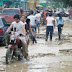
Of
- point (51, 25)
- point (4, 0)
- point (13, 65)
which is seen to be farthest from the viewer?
point (4, 0)

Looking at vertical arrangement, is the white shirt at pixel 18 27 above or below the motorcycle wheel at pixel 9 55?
above

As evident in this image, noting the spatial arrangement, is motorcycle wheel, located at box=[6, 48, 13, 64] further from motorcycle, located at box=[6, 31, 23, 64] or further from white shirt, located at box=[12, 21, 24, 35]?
white shirt, located at box=[12, 21, 24, 35]

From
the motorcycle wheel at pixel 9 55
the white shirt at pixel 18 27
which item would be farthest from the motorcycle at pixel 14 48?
the white shirt at pixel 18 27

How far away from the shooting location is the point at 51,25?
1620 cm

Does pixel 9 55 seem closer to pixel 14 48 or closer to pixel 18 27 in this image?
pixel 14 48

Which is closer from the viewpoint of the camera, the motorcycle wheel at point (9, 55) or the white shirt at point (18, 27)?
the motorcycle wheel at point (9, 55)

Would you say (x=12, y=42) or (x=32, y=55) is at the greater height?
(x=12, y=42)

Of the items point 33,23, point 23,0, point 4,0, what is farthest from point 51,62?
point 23,0

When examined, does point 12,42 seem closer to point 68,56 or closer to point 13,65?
point 13,65

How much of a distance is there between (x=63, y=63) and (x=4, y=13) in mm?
15496

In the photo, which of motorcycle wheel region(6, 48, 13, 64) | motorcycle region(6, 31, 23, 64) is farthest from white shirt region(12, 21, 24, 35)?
motorcycle wheel region(6, 48, 13, 64)

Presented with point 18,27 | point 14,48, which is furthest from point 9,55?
point 18,27

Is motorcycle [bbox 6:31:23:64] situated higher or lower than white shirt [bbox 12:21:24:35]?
lower

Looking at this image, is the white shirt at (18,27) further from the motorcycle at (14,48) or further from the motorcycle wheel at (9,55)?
the motorcycle wheel at (9,55)
